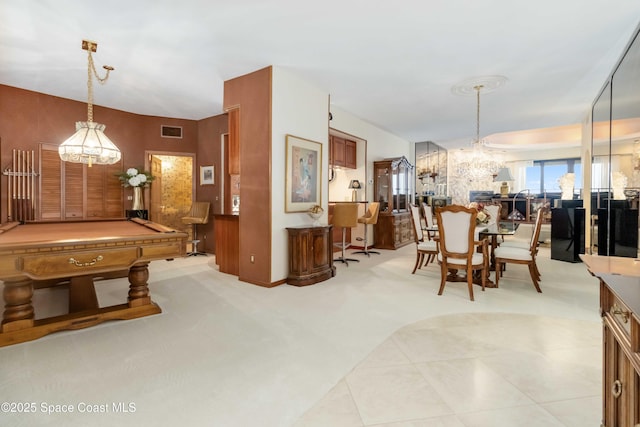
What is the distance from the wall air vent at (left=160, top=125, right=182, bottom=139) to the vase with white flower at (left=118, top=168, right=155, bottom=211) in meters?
0.95

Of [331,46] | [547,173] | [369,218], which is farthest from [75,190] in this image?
[547,173]

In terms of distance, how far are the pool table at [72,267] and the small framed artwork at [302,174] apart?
5.68ft

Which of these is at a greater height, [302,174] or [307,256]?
[302,174]

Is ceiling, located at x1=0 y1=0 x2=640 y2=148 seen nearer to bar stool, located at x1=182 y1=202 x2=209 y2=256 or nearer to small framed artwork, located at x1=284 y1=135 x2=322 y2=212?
small framed artwork, located at x1=284 y1=135 x2=322 y2=212

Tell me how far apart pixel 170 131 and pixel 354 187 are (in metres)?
4.10

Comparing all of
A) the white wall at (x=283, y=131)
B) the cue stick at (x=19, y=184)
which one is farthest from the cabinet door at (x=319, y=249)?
the cue stick at (x=19, y=184)

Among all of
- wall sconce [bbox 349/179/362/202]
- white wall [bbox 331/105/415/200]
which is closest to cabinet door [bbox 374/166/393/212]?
white wall [bbox 331/105/415/200]

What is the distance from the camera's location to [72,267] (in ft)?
8.00

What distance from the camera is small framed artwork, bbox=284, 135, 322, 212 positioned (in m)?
4.29

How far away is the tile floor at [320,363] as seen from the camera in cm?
168

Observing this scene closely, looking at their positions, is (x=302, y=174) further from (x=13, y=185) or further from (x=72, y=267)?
(x=13, y=185)

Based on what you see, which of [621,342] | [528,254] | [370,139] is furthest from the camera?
[370,139]

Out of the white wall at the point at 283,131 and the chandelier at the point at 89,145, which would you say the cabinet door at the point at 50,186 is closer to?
the chandelier at the point at 89,145

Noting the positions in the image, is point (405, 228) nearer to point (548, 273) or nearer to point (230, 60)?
point (548, 273)
